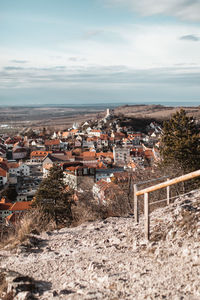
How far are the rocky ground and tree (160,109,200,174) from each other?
1060 cm

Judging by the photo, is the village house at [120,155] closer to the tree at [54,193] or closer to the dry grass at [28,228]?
the tree at [54,193]

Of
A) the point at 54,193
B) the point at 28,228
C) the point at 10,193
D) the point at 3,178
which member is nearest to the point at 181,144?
the point at 54,193

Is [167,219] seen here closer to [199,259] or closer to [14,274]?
[199,259]

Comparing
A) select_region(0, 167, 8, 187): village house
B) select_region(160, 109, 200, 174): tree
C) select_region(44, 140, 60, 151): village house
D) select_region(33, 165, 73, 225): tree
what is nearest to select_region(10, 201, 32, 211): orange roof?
select_region(33, 165, 73, 225): tree

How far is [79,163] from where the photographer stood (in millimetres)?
53562

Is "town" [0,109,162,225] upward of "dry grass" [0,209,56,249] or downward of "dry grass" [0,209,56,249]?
downward

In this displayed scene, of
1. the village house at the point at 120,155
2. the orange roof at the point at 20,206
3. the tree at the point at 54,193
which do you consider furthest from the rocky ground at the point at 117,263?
the village house at the point at 120,155

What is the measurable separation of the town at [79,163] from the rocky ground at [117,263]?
24.9 feet

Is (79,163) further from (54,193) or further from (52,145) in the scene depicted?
(52,145)

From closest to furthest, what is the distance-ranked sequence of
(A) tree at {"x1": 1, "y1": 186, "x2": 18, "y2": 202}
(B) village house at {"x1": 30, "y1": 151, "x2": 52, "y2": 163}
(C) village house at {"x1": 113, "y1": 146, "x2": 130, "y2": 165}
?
1. (A) tree at {"x1": 1, "y1": 186, "x2": 18, "y2": 202}
2. (C) village house at {"x1": 113, "y1": 146, "x2": 130, "y2": 165}
3. (B) village house at {"x1": 30, "y1": 151, "x2": 52, "y2": 163}

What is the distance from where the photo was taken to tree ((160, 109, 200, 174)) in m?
18.2

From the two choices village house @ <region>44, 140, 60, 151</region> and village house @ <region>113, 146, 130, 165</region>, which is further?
village house @ <region>44, 140, 60, 151</region>

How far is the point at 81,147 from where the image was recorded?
9725 cm

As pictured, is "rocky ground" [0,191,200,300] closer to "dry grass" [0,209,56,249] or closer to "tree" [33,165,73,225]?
"dry grass" [0,209,56,249]
